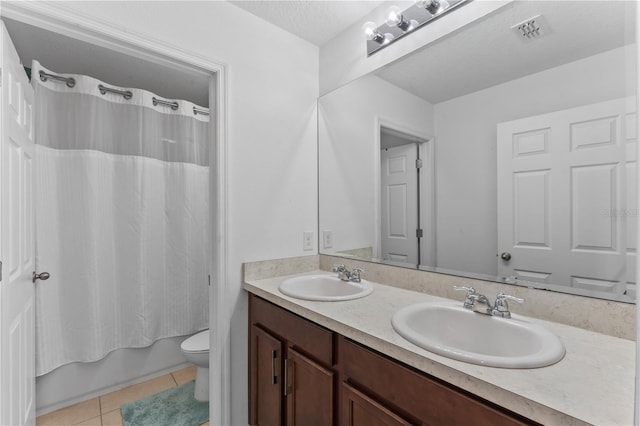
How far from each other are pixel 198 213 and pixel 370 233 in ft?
4.94

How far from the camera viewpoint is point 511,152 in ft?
3.85

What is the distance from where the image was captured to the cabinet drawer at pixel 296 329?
110 centimetres

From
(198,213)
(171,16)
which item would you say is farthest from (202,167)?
(171,16)

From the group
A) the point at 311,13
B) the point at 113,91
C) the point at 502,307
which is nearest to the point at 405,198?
the point at 502,307

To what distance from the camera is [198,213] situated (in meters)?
2.47

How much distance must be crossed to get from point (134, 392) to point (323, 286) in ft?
5.29

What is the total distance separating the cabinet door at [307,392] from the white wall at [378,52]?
1484 mm

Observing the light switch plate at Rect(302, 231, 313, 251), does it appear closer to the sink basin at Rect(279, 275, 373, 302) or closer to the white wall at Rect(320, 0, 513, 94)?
the sink basin at Rect(279, 275, 373, 302)

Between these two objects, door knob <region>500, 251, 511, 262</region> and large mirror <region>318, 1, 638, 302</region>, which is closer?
large mirror <region>318, 1, 638, 302</region>

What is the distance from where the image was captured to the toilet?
189 cm

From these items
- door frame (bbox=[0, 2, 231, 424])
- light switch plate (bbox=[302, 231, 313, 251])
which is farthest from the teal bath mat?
light switch plate (bbox=[302, 231, 313, 251])

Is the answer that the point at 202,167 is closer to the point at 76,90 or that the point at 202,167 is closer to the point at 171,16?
the point at 76,90

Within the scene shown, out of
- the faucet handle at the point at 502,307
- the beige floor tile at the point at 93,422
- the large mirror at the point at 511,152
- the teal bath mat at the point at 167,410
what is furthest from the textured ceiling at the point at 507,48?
the beige floor tile at the point at 93,422

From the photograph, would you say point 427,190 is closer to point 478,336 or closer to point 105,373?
point 478,336
